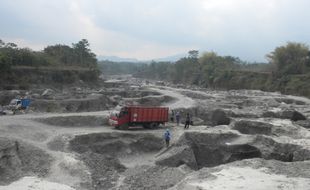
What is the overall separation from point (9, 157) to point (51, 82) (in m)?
65.2

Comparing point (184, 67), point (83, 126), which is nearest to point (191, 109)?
point (83, 126)

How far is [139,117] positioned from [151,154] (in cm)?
454

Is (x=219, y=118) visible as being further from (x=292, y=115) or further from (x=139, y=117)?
(x=139, y=117)

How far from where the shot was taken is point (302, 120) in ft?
144

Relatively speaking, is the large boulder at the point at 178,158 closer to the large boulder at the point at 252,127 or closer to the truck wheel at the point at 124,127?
the truck wheel at the point at 124,127

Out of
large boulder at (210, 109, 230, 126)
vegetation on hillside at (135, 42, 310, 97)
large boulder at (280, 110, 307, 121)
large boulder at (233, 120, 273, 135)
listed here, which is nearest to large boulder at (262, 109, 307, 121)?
large boulder at (280, 110, 307, 121)

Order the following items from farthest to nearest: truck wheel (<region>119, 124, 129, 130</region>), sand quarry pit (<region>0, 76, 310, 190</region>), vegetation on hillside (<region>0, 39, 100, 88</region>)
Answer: vegetation on hillside (<region>0, 39, 100, 88</region>)
truck wheel (<region>119, 124, 129, 130</region>)
sand quarry pit (<region>0, 76, 310, 190</region>)

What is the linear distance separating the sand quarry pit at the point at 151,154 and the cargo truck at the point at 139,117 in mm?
863

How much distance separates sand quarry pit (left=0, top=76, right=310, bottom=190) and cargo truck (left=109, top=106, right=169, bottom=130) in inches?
34.0

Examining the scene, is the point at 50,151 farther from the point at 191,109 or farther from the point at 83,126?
the point at 191,109

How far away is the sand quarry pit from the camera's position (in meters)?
21.4

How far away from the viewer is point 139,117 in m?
37.1

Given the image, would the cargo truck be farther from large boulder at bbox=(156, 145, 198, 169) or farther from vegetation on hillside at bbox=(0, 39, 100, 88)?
vegetation on hillside at bbox=(0, 39, 100, 88)

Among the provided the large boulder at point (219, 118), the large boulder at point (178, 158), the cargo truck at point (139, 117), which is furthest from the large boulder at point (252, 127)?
the large boulder at point (178, 158)
